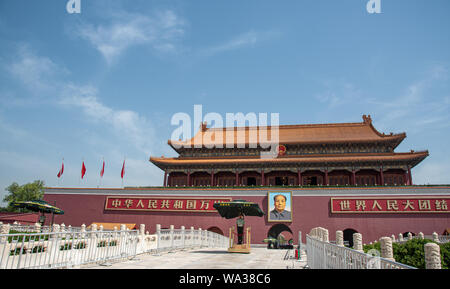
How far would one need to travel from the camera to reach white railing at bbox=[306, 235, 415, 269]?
4.54 metres

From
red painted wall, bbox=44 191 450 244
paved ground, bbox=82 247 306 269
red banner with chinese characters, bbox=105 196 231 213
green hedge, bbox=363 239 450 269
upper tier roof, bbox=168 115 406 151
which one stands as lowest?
paved ground, bbox=82 247 306 269

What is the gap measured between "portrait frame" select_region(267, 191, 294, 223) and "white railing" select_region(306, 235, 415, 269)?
53.3 ft

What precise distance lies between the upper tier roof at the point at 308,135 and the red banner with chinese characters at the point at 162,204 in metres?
7.86

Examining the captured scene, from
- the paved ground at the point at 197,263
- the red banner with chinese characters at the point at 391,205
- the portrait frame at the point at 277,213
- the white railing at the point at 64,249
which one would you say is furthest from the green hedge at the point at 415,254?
the portrait frame at the point at 277,213

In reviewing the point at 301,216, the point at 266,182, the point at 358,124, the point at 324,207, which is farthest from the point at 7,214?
the point at 358,124

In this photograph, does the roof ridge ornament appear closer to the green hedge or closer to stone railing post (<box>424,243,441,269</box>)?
the green hedge

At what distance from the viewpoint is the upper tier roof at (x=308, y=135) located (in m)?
30.1

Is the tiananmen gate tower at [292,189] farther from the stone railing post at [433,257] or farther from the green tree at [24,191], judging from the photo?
the green tree at [24,191]

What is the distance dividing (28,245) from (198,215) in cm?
1933

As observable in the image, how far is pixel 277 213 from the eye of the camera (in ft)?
82.5

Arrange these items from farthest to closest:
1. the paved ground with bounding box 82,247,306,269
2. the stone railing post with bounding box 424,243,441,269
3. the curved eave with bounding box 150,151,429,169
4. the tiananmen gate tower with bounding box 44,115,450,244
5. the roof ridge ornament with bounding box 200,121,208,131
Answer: the roof ridge ornament with bounding box 200,121,208,131, the curved eave with bounding box 150,151,429,169, the tiananmen gate tower with bounding box 44,115,450,244, the paved ground with bounding box 82,247,306,269, the stone railing post with bounding box 424,243,441,269

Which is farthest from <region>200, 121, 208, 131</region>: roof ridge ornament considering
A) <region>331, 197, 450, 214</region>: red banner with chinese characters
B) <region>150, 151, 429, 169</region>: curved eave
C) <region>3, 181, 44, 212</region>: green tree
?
<region>3, 181, 44, 212</region>: green tree

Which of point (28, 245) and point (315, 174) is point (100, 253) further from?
point (315, 174)
